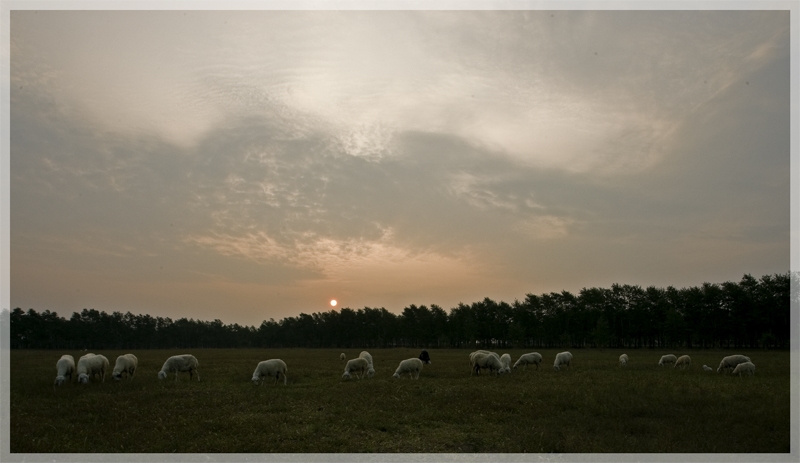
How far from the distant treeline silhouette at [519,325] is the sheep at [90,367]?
279 ft

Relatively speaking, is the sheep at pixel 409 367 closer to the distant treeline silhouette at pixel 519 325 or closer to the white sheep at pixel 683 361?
the white sheep at pixel 683 361

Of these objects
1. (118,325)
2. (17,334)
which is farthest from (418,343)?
(17,334)

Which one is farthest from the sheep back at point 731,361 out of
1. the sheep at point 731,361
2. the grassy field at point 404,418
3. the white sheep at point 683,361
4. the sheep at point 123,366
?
the sheep at point 123,366

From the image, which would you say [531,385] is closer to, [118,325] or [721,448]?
[721,448]

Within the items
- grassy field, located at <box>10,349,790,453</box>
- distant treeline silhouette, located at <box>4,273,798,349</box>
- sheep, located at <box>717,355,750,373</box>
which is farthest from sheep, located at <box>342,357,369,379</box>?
distant treeline silhouette, located at <box>4,273,798,349</box>

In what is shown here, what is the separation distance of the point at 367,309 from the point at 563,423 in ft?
492

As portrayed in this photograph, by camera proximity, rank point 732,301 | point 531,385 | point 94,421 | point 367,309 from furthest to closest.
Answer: point 367,309, point 732,301, point 531,385, point 94,421

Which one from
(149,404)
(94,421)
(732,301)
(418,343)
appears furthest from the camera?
(418,343)

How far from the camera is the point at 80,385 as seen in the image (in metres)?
24.0

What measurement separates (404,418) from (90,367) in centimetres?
1980

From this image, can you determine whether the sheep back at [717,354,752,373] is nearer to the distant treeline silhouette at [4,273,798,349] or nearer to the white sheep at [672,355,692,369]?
the white sheep at [672,355,692,369]

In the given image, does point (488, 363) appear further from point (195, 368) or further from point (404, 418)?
point (195, 368)

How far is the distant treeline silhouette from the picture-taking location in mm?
86062

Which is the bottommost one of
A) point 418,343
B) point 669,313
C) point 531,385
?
point 418,343
